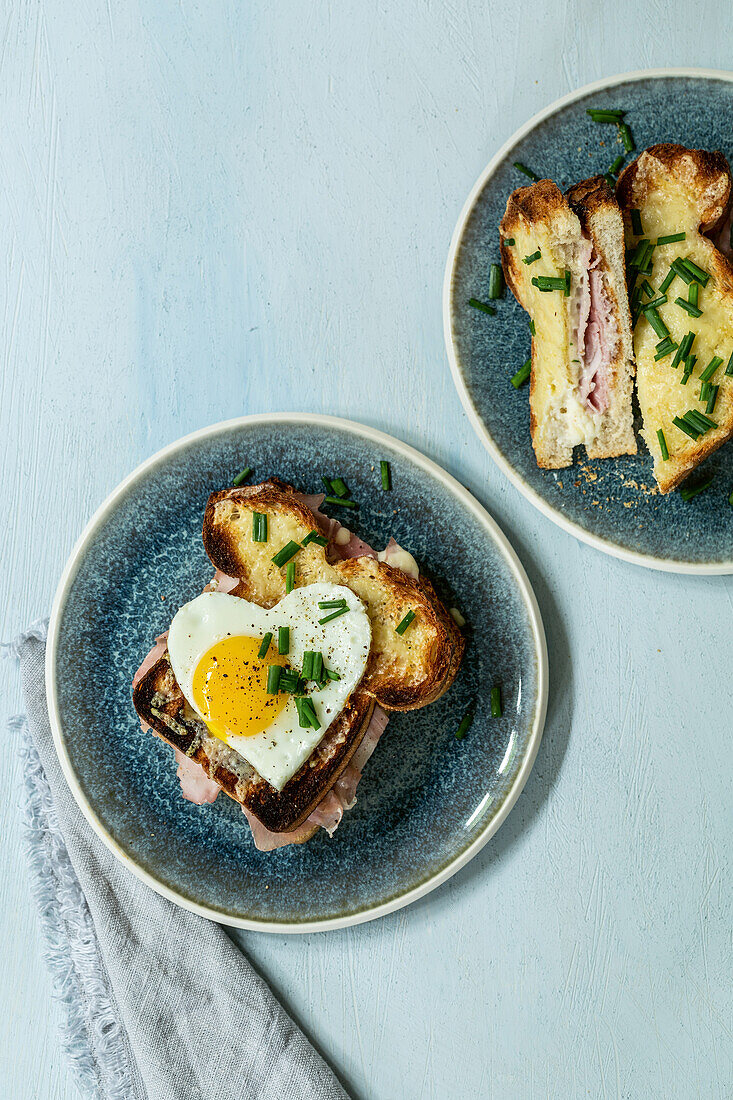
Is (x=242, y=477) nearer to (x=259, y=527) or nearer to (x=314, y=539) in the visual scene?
(x=259, y=527)

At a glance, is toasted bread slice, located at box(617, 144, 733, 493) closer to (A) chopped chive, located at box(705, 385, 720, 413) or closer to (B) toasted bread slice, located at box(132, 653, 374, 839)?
(A) chopped chive, located at box(705, 385, 720, 413)

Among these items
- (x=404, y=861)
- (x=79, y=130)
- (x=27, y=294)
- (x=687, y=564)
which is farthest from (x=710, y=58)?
(x=404, y=861)

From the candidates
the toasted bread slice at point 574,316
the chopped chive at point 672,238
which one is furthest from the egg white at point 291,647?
the chopped chive at point 672,238

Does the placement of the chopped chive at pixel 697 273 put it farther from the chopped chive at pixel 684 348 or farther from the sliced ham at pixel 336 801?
the sliced ham at pixel 336 801

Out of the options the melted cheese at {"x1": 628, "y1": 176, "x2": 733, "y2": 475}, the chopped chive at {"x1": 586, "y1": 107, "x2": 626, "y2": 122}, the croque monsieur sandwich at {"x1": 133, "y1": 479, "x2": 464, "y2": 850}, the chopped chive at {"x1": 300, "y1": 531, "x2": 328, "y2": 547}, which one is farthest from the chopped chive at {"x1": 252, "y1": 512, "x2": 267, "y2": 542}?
the chopped chive at {"x1": 586, "y1": 107, "x2": 626, "y2": 122}

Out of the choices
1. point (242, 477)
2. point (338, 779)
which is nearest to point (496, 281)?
point (242, 477)
